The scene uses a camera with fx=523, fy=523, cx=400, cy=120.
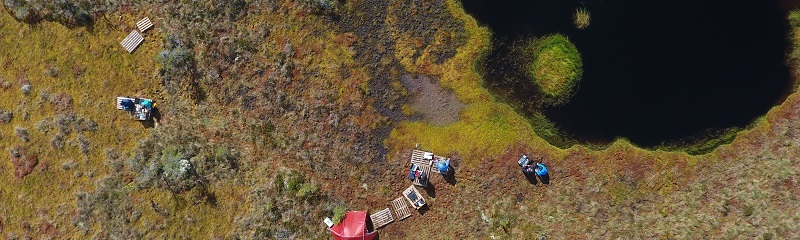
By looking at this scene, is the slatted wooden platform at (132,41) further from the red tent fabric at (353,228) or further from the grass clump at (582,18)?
the grass clump at (582,18)

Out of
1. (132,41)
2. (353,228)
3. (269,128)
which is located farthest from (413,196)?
(132,41)

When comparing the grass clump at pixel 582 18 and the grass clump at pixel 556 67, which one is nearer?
the grass clump at pixel 556 67

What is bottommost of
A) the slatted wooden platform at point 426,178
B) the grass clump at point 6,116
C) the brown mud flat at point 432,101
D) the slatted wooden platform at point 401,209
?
the slatted wooden platform at point 401,209

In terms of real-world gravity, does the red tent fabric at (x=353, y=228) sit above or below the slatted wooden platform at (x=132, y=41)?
below

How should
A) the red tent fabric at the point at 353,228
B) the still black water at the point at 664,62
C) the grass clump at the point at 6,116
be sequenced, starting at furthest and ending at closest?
the grass clump at the point at 6,116 < the still black water at the point at 664,62 < the red tent fabric at the point at 353,228

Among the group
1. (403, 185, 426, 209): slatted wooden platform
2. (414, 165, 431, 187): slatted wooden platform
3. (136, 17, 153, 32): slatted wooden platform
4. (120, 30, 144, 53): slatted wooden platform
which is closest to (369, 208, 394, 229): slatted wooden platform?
(403, 185, 426, 209): slatted wooden platform

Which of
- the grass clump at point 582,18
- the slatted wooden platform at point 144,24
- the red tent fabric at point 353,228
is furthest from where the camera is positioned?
the slatted wooden platform at point 144,24

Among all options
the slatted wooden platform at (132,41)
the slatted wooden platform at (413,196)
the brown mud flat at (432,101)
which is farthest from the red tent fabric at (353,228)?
the slatted wooden platform at (132,41)

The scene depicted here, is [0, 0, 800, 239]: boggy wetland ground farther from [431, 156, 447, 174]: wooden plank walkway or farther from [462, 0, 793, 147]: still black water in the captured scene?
[462, 0, 793, 147]: still black water
